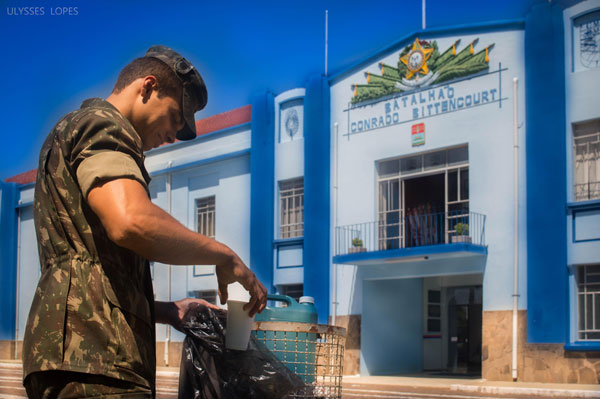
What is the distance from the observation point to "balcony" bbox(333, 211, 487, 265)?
15.2 metres

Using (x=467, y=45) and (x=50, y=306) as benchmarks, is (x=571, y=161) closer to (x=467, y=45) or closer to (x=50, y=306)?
(x=467, y=45)

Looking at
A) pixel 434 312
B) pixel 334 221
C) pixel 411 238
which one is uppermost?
pixel 334 221

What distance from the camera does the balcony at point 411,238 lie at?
600 inches

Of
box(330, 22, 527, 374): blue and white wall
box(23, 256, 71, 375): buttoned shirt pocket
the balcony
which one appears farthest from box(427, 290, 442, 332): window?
box(23, 256, 71, 375): buttoned shirt pocket

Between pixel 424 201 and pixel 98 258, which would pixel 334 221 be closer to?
pixel 424 201

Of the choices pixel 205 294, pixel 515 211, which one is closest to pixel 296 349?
pixel 515 211

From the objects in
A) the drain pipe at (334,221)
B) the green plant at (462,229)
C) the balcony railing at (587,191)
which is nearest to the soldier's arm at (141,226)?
the balcony railing at (587,191)

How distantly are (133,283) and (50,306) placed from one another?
0.64 feet

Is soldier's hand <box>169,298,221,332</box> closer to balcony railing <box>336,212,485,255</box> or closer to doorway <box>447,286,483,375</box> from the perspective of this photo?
balcony railing <box>336,212,485,255</box>

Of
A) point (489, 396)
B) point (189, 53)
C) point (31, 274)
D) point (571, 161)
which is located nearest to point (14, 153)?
point (189, 53)

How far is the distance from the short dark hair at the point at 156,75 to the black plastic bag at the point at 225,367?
825mm

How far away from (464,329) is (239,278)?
56.0 ft

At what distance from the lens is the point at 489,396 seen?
11625 mm

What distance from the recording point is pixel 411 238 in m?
16.4
